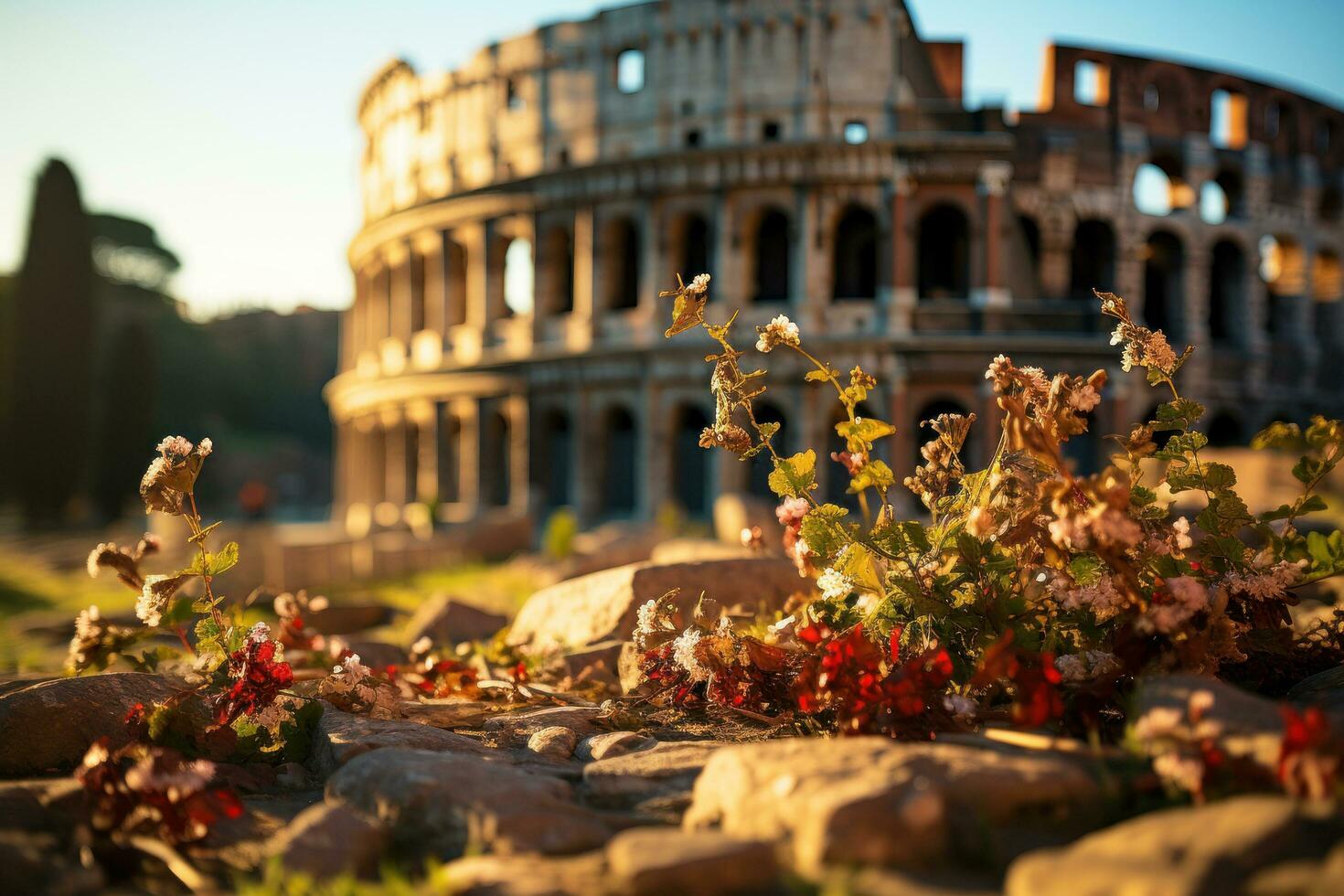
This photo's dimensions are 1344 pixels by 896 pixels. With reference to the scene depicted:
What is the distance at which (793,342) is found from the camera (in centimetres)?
427

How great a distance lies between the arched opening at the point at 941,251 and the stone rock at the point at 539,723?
728 inches

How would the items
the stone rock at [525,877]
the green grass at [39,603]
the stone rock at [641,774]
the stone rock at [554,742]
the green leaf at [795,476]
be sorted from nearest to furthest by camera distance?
the stone rock at [525,877], the stone rock at [641,774], the stone rock at [554,742], the green leaf at [795,476], the green grass at [39,603]

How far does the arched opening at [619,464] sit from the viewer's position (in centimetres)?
2297

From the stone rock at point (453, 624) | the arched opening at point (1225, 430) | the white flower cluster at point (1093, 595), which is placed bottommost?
the stone rock at point (453, 624)

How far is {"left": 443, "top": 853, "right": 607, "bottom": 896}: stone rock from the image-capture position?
2408 mm

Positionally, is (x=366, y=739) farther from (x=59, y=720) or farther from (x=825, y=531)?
(x=825, y=531)

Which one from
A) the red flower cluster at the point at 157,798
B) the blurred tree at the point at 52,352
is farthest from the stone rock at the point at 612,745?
the blurred tree at the point at 52,352

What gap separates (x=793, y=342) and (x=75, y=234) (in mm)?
31303

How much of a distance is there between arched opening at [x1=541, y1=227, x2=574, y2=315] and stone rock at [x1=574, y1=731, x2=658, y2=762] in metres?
20.6

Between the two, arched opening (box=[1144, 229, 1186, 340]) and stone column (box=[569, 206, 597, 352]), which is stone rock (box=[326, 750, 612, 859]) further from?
arched opening (box=[1144, 229, 1186, 340])

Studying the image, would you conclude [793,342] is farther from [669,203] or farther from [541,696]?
[669,203]

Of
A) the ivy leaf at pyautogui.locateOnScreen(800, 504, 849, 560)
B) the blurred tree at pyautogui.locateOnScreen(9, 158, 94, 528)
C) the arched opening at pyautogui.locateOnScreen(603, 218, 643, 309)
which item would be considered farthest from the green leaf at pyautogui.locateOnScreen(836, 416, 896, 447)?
the blurred tree at pyautogui.locateOnScreen(9, 158, 94, 528)

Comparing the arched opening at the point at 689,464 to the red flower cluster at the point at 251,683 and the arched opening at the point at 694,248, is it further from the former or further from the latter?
the red flower cluster at the point at 251,683

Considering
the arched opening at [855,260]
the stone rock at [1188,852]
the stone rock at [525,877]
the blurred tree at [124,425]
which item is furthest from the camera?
the blurred tree at [124,425]
